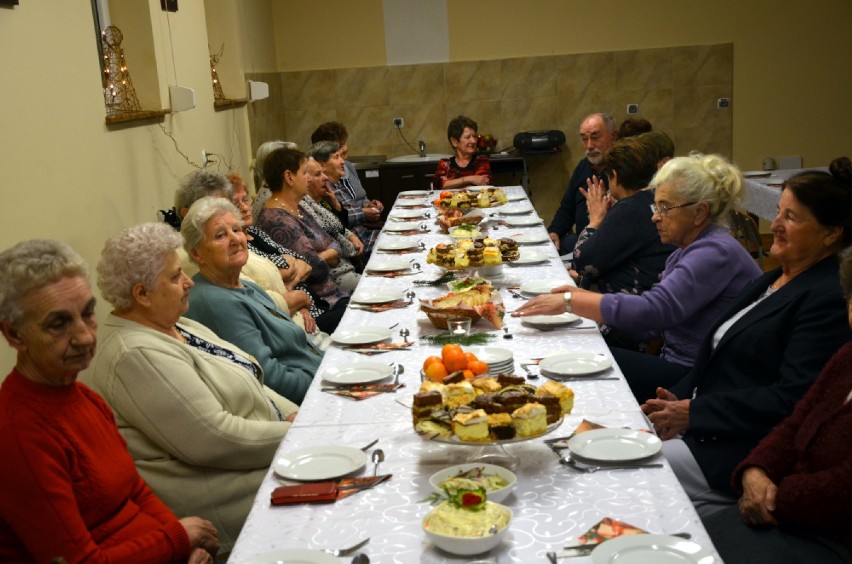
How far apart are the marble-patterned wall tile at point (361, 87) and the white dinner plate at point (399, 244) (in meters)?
4.24

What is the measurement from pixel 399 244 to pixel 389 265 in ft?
1.54

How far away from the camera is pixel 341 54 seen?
8.61m

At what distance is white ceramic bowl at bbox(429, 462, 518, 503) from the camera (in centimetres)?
168

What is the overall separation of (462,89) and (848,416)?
699cm

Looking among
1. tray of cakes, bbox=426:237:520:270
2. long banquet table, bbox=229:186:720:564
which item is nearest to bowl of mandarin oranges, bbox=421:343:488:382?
long banquet table, bbox=229:186:720:564

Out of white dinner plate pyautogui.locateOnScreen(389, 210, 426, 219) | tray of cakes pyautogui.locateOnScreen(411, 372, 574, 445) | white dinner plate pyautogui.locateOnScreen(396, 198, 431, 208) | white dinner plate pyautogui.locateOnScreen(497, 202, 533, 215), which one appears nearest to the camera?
tray of cakes pyautogui.locateOnScreen(411, 372, 574, 445)

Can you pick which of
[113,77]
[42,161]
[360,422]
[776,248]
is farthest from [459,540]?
[113,77]

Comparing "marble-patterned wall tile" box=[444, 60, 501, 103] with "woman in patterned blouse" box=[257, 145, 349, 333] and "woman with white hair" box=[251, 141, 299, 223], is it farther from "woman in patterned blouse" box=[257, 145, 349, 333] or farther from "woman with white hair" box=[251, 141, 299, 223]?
"woman in patterned blouse" box=[257, 145, 349, 333]

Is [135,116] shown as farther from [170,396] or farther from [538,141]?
[538,141]

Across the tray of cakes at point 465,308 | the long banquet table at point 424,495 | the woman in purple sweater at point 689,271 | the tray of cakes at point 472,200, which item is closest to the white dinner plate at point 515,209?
the tray of cakes at point 472,200

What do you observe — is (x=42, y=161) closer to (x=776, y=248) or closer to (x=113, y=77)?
(x=113, y=77)

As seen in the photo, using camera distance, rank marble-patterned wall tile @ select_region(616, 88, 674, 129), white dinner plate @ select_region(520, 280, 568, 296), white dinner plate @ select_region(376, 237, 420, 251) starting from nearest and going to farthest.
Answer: white dinner plate @ select_region(520, 280, 568, 296)
white dinner plate @ select_region(376, 237, 420, 251)
marble-patterned wall tile @ select_region(616, 88, 674, 129)

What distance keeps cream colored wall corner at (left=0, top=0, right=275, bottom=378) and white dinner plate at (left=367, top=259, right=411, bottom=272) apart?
1.10 m

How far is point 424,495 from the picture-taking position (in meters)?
1.79
